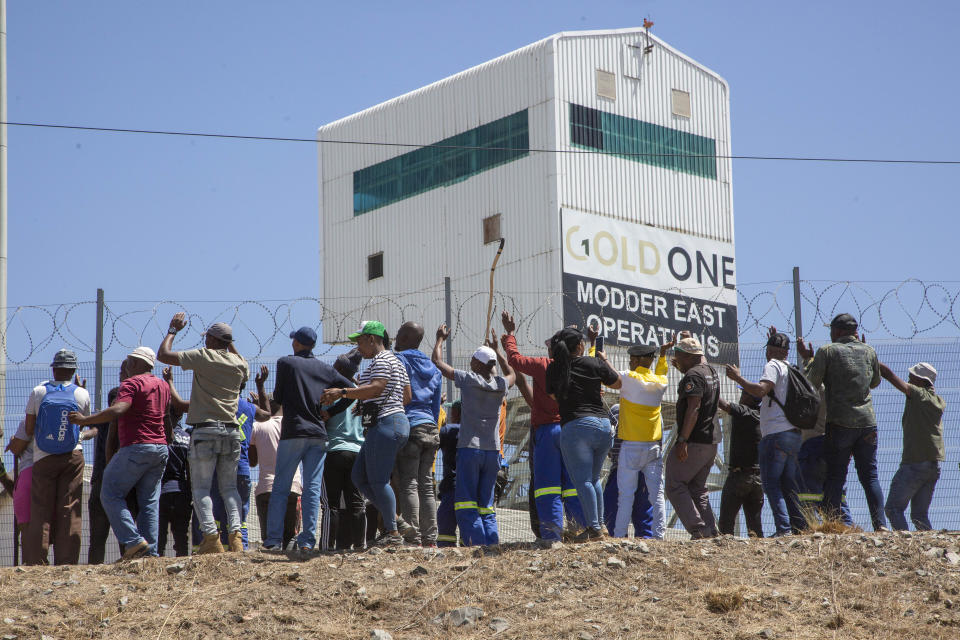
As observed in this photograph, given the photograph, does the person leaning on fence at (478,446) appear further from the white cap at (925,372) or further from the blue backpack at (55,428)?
the white cap at (925,372)

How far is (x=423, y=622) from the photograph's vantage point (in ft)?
23.9

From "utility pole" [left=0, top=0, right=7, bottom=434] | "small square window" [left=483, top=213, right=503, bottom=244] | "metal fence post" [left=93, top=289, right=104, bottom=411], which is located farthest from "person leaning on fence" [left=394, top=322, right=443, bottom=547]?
"small square window" [left=483, top=213, right=503, bottom=244]

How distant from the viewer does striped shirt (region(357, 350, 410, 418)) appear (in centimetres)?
833

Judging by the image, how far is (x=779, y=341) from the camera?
938cm

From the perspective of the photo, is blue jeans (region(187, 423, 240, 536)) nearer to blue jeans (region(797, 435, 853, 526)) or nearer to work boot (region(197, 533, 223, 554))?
work boot (region(197, 533, 223, 554))

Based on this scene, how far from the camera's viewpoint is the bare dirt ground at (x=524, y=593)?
716 cm

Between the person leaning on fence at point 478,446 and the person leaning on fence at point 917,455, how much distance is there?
10.2 feet

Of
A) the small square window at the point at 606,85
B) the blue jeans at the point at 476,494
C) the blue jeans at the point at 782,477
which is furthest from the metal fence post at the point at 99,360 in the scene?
the small square window at the point at 606,85

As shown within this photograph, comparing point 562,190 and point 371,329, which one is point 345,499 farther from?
point 562,190

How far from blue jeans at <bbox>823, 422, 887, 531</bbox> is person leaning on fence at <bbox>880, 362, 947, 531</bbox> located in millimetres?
255

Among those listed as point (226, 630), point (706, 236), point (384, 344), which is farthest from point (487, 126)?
point (226, 630)

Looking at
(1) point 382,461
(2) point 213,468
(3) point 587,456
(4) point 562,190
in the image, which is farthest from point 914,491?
(4) point 562,190

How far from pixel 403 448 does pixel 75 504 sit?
8.40ft

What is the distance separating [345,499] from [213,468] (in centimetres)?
103
